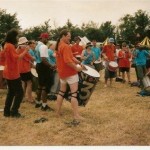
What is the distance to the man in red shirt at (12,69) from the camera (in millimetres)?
7629

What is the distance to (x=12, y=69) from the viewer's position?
7.82 meters

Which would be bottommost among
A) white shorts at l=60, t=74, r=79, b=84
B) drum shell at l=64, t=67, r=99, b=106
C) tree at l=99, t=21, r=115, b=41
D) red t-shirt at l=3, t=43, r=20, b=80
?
tree at l=99, t=21, r=115, b=41

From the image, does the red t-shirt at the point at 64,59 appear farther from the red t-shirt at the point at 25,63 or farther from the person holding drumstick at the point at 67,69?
the red t-shirt at the point at 25,63

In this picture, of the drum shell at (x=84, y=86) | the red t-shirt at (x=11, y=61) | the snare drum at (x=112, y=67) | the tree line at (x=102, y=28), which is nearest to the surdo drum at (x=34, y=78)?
the red t-shirt at (x=11, y=61)

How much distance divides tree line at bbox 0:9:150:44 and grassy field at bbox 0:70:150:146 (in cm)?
2319

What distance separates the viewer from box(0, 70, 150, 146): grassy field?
6.41 m

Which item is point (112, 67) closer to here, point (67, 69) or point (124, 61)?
point (124, 61)

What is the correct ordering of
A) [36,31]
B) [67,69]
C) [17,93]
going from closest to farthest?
[67,69] → [17,93] → [36,31]

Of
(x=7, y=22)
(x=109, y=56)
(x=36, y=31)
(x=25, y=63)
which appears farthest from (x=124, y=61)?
(x=36, y=31)

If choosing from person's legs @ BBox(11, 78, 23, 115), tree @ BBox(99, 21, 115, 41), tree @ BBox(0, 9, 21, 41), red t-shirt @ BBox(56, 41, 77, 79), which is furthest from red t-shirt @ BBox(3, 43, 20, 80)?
tree @ BBox(99, 21, 115, 41)

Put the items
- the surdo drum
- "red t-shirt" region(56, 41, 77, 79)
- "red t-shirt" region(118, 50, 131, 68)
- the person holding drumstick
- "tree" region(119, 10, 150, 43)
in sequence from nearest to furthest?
"red t-shirt" region(56, 41, 77, 79)
the person holding drumstick
the surdo drum
"red t-shirt" region(118, 50, 131, 68)
"tree" region(119, 10, 150, 43)

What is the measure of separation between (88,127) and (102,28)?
Result: 204ft

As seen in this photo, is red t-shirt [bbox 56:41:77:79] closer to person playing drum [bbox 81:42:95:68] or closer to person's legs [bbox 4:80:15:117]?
person's legs [bbox 4:80:15:117]

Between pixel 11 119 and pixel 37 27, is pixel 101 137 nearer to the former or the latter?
pixel 11 119
